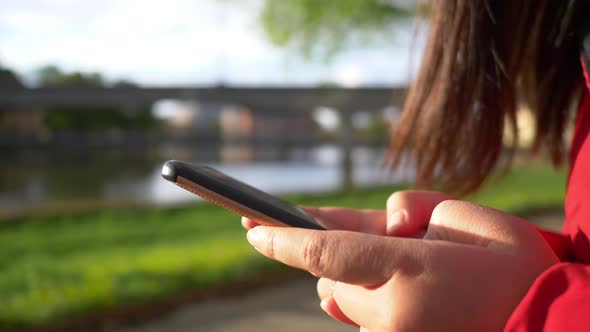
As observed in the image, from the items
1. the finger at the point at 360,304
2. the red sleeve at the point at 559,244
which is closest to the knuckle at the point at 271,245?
the finger at the point at 360,304

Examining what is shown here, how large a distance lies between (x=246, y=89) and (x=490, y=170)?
2357 centimetres

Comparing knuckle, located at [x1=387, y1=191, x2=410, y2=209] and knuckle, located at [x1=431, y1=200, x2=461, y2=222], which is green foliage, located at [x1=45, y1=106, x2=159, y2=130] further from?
knuckle, located at [x1=431, y1=200, x2=461, y2=222]

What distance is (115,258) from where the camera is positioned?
4.88 m

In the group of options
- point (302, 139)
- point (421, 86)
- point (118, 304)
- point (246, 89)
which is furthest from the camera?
point (302, 139)

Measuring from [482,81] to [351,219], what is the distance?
514mm

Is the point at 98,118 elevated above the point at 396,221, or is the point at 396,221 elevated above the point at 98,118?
the point at 396,221

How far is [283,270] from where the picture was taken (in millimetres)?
4254

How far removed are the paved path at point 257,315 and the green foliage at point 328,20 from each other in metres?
13.8

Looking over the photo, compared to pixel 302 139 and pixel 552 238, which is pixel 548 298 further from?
pixel 302 139

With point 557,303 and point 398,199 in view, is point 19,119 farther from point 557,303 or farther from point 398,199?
point 557,303

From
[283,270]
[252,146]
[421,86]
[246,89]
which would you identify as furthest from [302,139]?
[421,86]

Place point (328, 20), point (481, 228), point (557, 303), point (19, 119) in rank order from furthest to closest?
1. point (19, 119)
2. point (328, 20)
3. point (481, 228)
4. point (557, 303)

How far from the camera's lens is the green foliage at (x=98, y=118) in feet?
84.2

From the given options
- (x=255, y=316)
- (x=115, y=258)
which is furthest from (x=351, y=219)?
(x=115, y=258)
